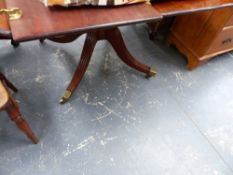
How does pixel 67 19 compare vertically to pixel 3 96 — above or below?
above

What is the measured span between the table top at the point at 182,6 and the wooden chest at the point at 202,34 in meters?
0.52

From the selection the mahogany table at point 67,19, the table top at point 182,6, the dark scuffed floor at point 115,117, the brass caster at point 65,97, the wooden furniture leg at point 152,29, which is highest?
the table top at point 182,6

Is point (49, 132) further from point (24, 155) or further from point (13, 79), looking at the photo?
point (13, 79)

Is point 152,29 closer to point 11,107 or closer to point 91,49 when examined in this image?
point 91,49

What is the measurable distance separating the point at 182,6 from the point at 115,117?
743 mm

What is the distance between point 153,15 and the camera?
806 millimetres

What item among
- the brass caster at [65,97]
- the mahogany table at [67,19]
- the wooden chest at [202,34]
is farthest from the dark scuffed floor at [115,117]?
the mahogany table at [67,19]

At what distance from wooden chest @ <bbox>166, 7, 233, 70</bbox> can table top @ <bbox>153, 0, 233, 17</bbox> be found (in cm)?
52

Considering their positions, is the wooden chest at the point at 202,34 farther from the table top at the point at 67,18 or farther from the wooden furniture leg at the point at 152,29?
the table top at the point at 67,18

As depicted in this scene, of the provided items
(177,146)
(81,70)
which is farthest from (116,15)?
(177,146)

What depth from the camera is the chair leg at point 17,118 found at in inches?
34.9

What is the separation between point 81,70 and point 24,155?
57cm

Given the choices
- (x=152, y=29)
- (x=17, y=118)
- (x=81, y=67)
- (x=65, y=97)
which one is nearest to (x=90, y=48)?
(x=81, y=67)

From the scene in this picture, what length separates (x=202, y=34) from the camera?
159cm
